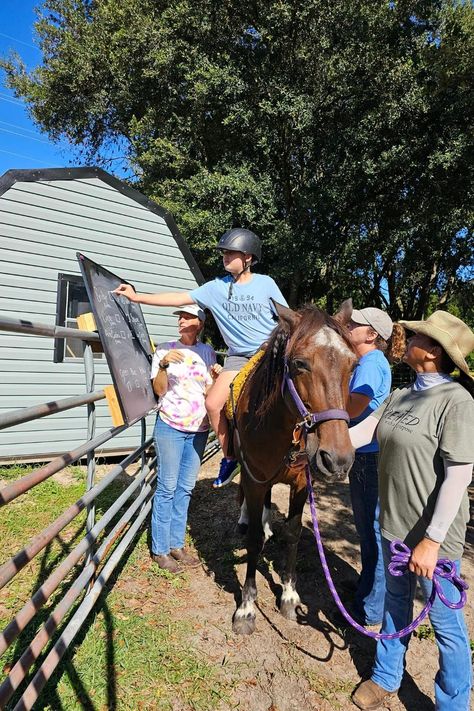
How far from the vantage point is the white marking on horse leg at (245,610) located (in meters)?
3.14

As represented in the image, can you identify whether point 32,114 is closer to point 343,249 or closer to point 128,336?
point 343,249

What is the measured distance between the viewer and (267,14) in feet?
40.0

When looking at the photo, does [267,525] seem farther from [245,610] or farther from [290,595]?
[245,610]

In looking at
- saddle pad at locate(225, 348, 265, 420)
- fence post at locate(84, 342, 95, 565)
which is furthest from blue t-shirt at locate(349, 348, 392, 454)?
fence post at locate(84, 342, 95, 565)

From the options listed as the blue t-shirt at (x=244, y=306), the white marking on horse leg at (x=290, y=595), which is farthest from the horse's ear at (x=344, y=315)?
the white marking on horse leg at (x=290, y=595)

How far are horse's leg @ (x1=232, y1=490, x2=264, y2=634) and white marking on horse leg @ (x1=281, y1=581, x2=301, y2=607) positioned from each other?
0.88 ft

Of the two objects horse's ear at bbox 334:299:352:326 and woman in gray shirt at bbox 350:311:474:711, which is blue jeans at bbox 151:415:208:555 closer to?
horse's ear at bbox 334:299:352:326

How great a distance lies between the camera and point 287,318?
8.13ft

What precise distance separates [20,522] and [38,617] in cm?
185

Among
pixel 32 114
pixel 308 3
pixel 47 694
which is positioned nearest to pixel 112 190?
pixel 47 694

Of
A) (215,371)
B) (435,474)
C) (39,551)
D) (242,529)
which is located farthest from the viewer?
(242,529)

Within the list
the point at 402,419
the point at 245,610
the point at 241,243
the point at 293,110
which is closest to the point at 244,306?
the point at 241,243

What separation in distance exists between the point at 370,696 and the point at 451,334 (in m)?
2.18

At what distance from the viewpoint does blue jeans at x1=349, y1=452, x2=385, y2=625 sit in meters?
3.06
